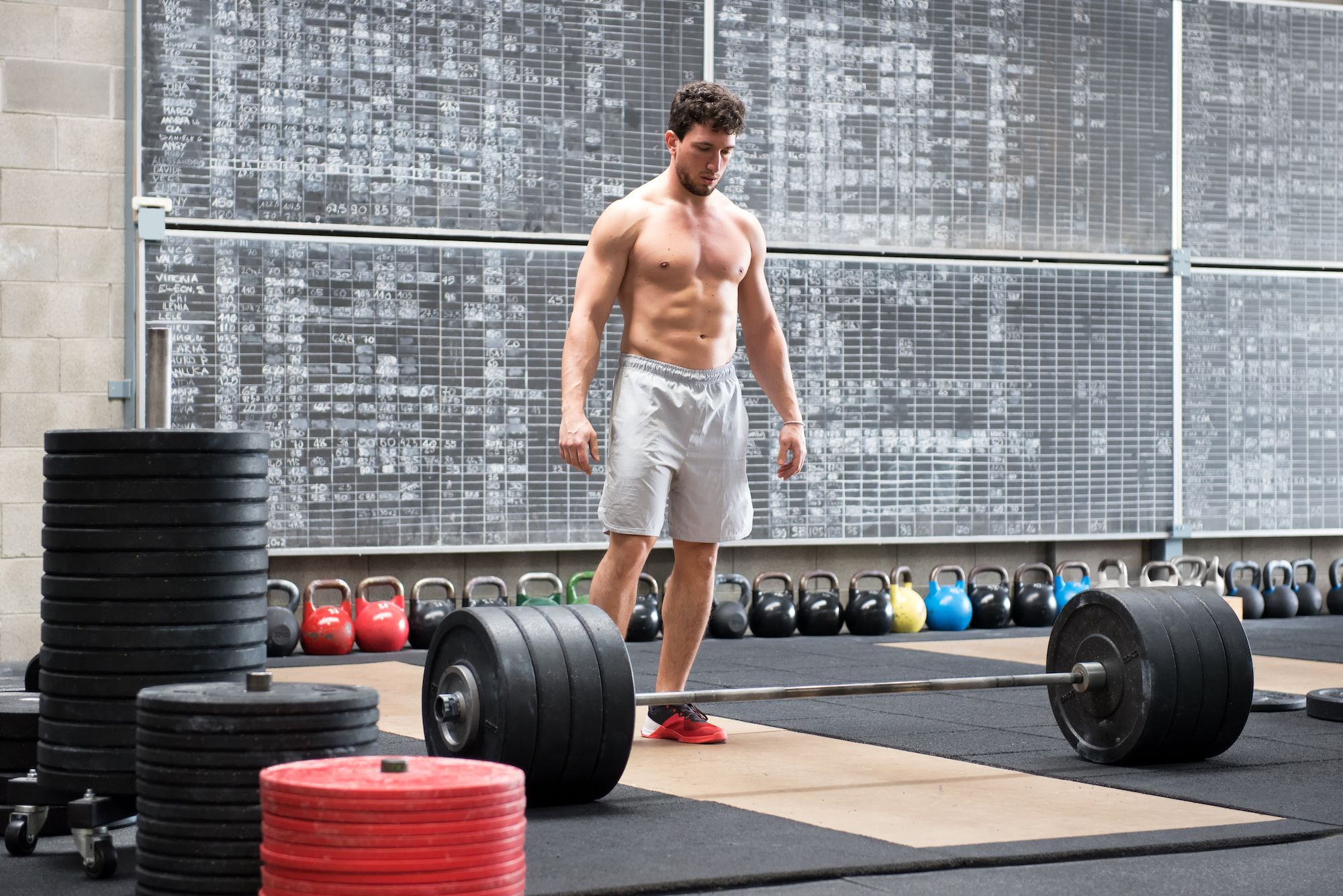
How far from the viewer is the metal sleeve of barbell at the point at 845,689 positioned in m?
2.89

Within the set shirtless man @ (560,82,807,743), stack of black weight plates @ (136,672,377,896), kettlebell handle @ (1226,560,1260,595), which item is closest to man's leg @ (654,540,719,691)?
shirtless man @ (560,82,807,743)

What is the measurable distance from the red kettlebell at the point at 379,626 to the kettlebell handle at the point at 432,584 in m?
0.07

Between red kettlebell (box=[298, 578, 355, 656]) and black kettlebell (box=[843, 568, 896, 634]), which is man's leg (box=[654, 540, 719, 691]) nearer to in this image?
red kettlebell (box=[298, 578, 355, 656])

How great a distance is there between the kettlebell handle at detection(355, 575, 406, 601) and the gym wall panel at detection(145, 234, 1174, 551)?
127mm

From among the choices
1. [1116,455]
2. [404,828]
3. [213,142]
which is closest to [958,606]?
[1116,455]

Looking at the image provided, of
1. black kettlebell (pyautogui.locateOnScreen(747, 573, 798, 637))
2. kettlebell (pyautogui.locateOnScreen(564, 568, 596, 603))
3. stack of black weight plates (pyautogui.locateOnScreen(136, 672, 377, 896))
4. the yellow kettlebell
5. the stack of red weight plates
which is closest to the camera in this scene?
the stack of red weight plates

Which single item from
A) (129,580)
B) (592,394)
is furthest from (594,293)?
(592,394)

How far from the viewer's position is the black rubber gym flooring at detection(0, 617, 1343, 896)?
2.22m

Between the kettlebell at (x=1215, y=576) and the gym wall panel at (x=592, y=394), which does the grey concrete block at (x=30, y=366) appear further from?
the kettlebell at (x=1215, y=576)

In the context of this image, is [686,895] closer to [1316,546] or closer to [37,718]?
[37,718]

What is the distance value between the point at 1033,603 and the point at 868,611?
79cm

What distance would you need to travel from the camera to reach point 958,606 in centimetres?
641

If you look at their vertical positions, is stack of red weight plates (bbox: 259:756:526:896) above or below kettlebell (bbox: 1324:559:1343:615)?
above

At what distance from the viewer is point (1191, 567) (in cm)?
687
